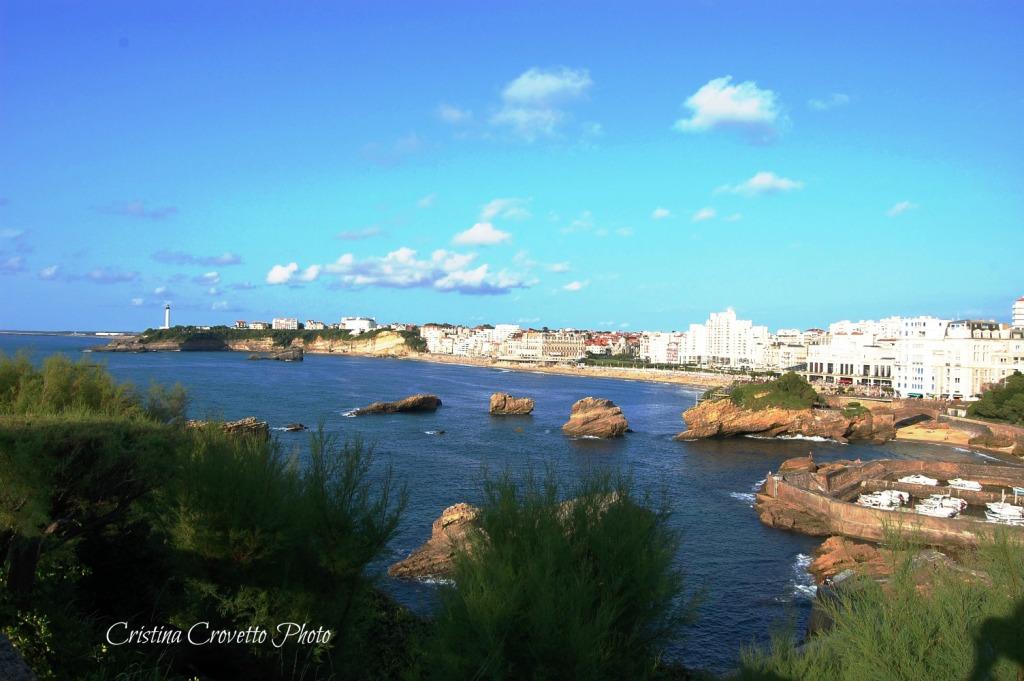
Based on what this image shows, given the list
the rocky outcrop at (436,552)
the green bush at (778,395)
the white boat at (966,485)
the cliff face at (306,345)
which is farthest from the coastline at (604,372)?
the rocky outcrop at (436,552)

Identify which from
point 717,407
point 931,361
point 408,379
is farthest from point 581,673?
point 408,379

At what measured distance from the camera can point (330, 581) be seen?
6793mm

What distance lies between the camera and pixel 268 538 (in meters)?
6.30

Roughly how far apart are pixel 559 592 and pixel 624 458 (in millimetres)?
23190

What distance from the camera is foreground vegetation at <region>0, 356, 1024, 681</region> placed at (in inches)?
207

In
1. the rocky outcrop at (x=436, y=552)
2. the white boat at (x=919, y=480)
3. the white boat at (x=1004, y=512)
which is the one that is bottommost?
the white boat at (x=1004, y=512)

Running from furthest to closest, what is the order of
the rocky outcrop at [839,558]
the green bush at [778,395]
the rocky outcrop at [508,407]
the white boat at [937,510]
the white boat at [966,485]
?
the rocky outcrop at [508,407] → the green bush at [778,395] → the white boat at [966,485] → the white boat at [937,510] → the rocky outcrop at [839,558]

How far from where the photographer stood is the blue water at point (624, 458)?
485 inches

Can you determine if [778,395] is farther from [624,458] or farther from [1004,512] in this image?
[1004,512]

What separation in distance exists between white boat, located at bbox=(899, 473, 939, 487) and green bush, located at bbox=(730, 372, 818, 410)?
515 inches

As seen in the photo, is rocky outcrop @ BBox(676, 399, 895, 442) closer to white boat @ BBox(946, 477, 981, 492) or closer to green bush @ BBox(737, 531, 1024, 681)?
white boat @ BBox(946, 477, 981, 492)

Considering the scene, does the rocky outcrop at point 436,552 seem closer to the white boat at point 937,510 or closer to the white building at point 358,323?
the white boat at point 937,510

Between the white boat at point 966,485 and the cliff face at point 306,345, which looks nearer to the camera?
the white boat at point 966,485

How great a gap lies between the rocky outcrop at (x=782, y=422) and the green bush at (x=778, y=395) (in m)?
0.50
